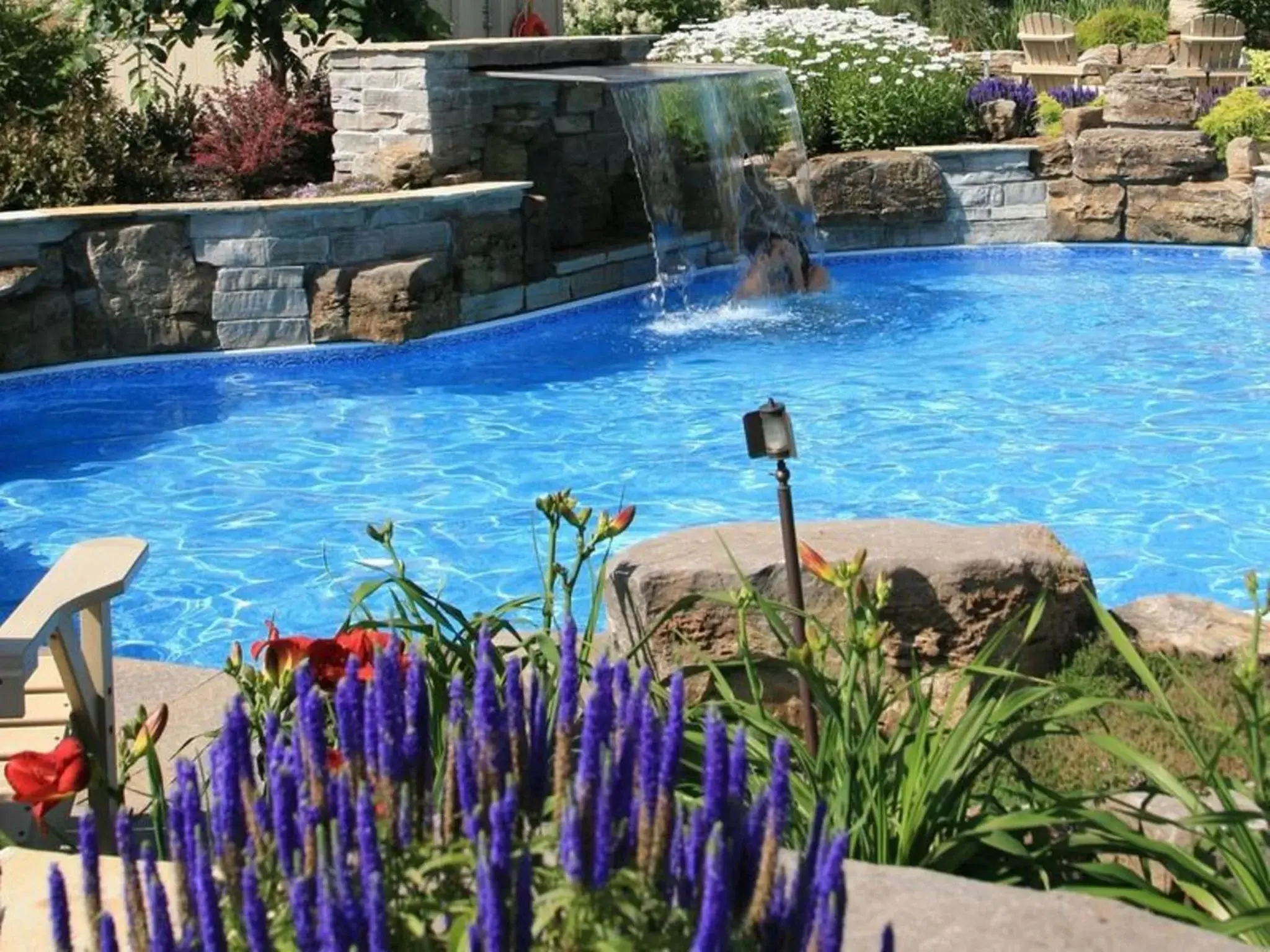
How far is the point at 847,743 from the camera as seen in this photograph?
2.96 meters

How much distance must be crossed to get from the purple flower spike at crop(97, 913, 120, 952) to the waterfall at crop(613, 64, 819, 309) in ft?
35.6

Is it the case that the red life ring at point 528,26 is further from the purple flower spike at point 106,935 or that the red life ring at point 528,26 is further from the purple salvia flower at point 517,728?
the purple flower spike at point 106,935

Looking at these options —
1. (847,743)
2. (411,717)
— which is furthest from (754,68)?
(411,717)

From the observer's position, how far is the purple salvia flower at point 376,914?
144 cm

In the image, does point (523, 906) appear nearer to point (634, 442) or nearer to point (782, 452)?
point (782, 452)

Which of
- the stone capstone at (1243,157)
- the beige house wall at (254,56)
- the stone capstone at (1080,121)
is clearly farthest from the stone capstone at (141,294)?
the stone capstone at (1243,157)

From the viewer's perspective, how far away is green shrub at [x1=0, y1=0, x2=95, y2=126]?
1136cm

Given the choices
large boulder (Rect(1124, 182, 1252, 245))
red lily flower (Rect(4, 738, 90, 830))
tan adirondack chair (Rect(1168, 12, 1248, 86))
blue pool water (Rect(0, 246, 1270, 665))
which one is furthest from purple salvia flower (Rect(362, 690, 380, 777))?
tan adirondack chair (Rect(1168, 12, 1248, 86))

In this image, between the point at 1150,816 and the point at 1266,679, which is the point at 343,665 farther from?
the point at 1266,679

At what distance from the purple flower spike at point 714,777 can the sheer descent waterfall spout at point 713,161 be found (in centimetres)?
1080

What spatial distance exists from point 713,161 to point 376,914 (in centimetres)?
1176

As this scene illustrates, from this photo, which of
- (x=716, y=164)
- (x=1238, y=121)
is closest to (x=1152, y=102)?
(x=1238, y=121)

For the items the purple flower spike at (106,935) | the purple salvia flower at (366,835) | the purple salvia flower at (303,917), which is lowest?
the purple flower spike at (106,935)

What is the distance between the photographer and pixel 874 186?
13.9 meters
